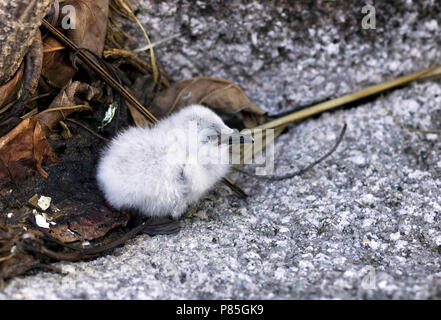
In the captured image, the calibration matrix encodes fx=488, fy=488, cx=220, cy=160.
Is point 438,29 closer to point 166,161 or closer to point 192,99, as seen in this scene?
point 192,99

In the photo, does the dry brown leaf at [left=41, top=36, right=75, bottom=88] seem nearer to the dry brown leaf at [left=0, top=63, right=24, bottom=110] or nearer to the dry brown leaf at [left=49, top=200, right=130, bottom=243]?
the dry brown leaf at [left=0, top=63, right=24, bottom=110]

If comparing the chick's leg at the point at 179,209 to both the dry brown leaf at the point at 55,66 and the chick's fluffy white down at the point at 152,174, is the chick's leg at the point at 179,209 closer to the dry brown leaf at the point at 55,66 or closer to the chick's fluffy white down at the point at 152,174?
the chick's fluffy white down at the point at 152,174

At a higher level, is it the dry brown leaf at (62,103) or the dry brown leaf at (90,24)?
the dry brown leaf at (90,24)

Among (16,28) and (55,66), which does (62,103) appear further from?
(16,28)
